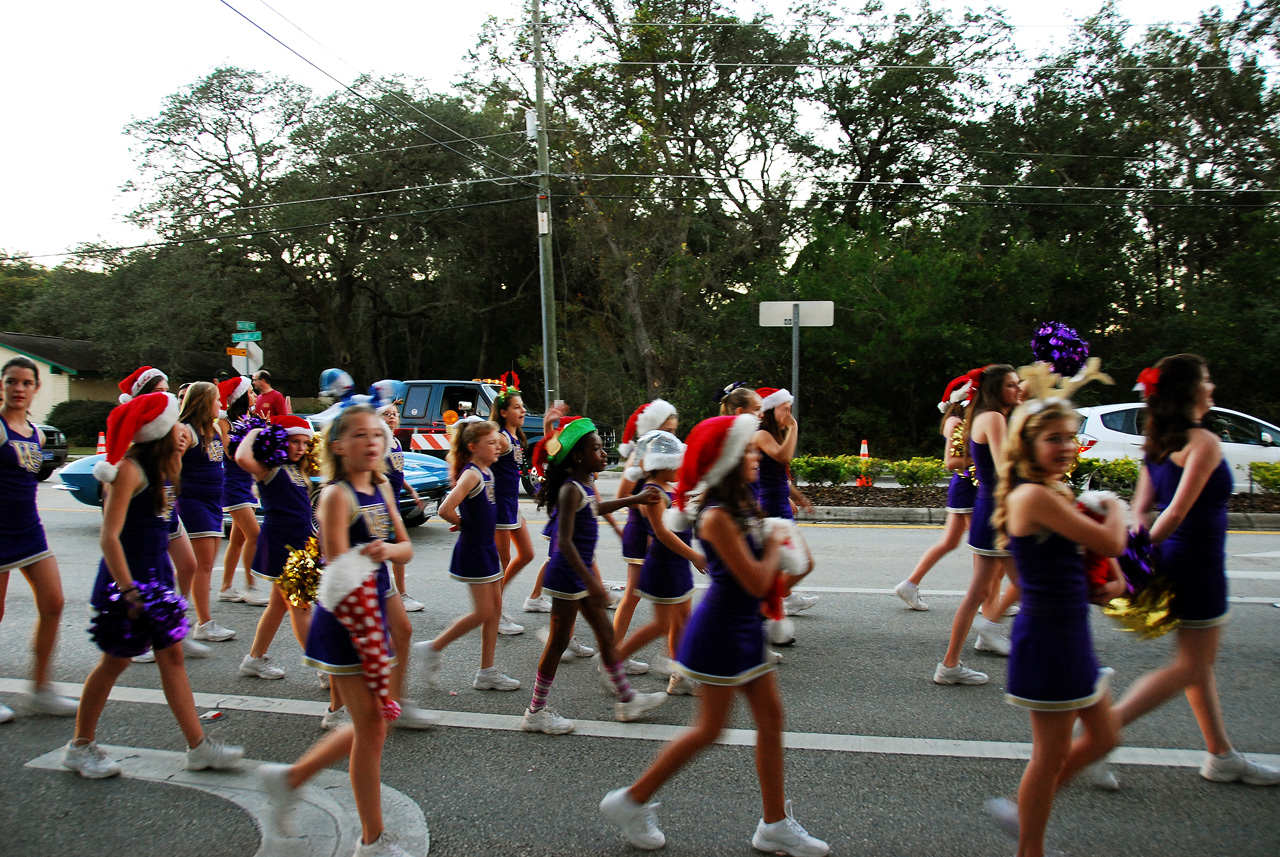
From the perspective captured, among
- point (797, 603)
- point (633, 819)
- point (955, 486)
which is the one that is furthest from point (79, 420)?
point (633, 819)

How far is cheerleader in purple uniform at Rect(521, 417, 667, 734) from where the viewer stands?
4.01 meters

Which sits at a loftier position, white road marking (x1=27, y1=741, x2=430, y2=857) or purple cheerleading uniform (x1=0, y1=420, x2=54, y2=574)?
purple cheerleading uniform (x1=0, y1=420, x2=54, y2=574)

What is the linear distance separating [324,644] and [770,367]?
59.2ft

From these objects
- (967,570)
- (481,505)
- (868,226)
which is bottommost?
(967,570)

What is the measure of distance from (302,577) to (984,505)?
146 inches

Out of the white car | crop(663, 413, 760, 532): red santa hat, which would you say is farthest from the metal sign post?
crop(663, 413, 760, 532): red santa hat

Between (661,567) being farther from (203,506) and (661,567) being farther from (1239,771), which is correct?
(203,506)

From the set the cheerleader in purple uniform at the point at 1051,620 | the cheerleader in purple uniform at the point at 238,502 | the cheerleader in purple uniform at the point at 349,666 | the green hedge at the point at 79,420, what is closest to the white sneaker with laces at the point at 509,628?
the cheerleader in purple uniform at the point at 238,502

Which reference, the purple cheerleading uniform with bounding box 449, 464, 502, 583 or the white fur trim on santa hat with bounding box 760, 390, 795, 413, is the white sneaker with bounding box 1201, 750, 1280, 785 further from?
the purple cheerleading uniform with bounding box 449, 464, 502, 583

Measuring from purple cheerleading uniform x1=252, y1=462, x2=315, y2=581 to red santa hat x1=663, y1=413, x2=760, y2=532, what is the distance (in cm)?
281

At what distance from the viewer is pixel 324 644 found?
2971 millimetres

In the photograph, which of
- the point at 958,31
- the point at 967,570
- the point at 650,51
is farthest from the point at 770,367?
the point at 967,570

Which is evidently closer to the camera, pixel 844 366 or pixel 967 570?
pixel 967 570

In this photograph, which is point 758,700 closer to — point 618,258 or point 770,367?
point 770,367
